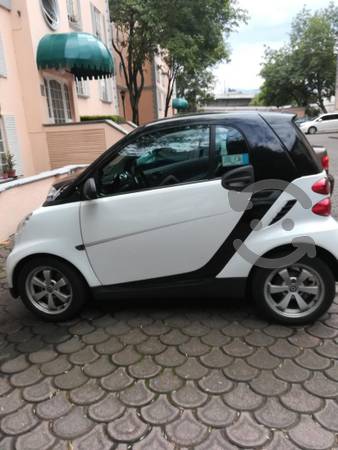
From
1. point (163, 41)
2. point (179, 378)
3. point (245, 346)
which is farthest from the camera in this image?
point (163, 41)

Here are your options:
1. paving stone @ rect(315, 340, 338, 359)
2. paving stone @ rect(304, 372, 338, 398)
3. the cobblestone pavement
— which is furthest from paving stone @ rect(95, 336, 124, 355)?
paving stone @ rect(315, 340, 338, 359)

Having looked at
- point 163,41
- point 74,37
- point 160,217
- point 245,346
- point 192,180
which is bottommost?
point 245,346

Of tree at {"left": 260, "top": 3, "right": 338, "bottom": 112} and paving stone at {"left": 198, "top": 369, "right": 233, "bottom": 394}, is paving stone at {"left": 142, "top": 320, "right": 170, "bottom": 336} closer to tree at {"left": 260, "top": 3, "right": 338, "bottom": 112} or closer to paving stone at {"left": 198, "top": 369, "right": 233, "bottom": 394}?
paving stone at {"left": 198, "top": 369, "right": 233, "bottom": 394}

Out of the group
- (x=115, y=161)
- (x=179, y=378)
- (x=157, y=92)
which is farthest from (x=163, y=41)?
(x=179, y=378)

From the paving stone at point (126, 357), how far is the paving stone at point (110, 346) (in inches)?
2.0

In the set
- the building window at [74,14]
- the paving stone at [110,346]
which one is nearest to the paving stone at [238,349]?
the paving stone at [110,346]

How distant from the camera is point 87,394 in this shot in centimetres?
251

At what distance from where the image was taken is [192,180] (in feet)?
9.91

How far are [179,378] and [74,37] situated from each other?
386 inches

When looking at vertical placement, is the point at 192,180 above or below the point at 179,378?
above

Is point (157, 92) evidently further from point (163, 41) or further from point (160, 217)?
point (160, 217)

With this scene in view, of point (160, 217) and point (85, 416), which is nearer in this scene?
point (85, 416)

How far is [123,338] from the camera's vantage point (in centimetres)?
313

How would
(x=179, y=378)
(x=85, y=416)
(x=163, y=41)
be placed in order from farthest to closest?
(x=163, y=41), (x=179, y=378), (x=85, y=416)
